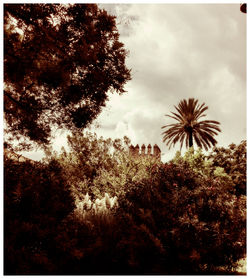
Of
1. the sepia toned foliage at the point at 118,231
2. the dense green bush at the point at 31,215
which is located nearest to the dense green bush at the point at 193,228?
the sepia toned foliage at the point at 118,231

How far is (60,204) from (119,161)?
28.9 feet

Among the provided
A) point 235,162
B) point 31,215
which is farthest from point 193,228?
point 235,162

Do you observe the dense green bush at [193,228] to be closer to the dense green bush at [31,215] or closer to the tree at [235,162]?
the dense green bush at [31,215]

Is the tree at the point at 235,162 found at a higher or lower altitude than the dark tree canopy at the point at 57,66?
lower

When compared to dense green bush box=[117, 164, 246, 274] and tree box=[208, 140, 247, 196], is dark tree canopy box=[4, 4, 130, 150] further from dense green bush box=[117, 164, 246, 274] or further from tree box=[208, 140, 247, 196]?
tree box=[208, 140, 247, 196]

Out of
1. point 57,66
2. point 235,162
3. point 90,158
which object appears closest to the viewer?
point 57,66

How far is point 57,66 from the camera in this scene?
449cm

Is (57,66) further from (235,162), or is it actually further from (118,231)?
(235,162)

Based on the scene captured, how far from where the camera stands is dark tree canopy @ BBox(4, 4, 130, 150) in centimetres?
416

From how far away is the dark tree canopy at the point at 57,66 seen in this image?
416 centimetres

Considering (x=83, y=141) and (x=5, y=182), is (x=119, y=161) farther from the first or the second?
(x=5, y=182)

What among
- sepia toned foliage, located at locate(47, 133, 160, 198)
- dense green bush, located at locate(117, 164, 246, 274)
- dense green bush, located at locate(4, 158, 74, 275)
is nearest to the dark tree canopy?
dense green bush, located at locate(4, 158, 74, 275)

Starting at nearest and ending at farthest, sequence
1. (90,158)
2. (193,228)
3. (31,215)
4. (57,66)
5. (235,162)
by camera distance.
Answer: (31,215) → (193,228) → (57,66) → (235,162) → (90,158)

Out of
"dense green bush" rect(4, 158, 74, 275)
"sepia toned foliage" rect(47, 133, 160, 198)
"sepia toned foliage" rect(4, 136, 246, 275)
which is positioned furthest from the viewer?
"sepia toned foliage" rect(47, 133, 160, 198)
